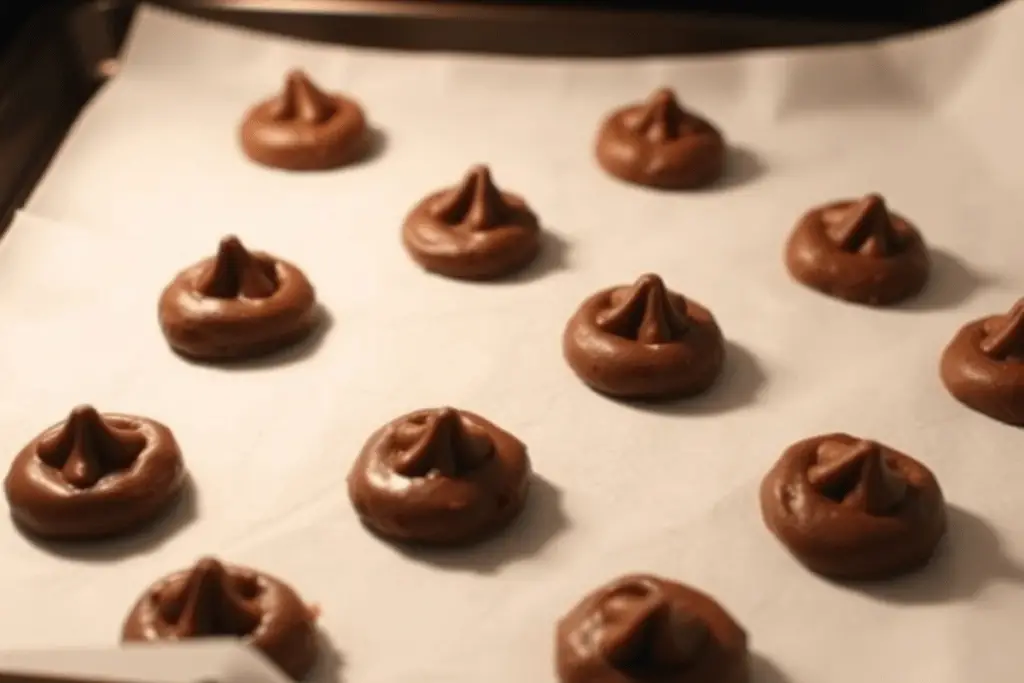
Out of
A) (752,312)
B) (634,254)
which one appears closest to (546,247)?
(634,254)

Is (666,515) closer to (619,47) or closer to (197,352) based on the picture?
(197,352)

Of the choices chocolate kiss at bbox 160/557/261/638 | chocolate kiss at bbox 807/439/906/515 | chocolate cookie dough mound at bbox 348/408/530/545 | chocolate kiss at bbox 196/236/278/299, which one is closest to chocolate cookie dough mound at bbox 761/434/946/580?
chocolate kiss at bbox 807/439/906/515

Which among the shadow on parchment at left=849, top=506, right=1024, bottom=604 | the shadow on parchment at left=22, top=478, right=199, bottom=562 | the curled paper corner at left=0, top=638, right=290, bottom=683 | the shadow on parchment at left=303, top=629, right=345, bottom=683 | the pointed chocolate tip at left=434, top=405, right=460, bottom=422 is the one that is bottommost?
the shadow on parchment at left=849, top=506, right=1024, bottom=604

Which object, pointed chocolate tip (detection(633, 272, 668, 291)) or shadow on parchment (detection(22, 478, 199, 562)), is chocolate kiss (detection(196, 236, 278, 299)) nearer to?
shadow on parchment (detection(22, 478, 199, 562))

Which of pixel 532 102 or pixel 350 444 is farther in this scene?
pixel 532 102

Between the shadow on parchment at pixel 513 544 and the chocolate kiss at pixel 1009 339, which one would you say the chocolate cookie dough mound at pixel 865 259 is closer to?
the chocolate kiss at pixel 1009 339

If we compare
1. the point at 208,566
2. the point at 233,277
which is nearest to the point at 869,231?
the point at 233,277
